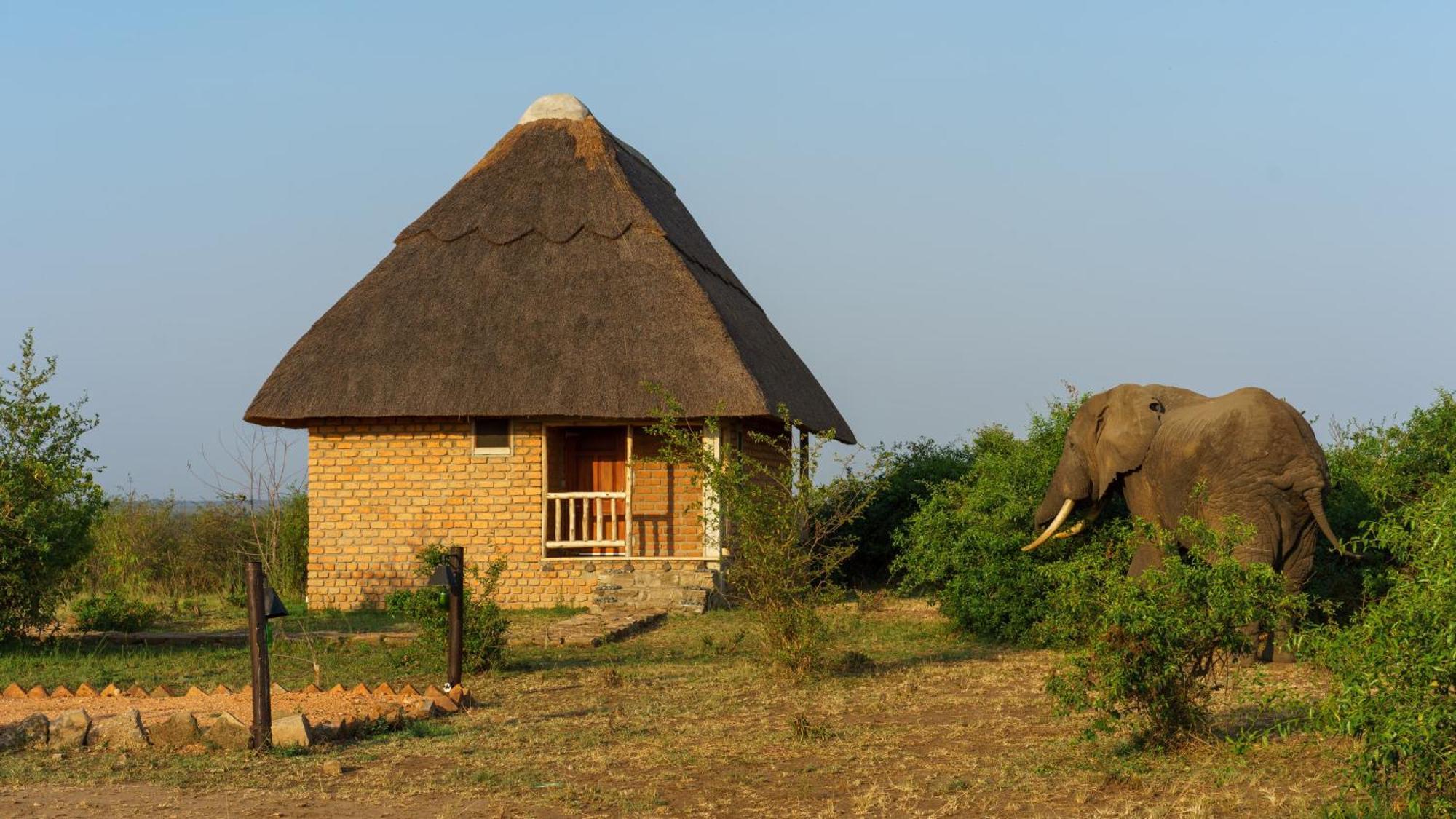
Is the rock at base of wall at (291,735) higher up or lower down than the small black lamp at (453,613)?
lower down

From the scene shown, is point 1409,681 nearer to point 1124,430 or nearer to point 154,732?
point 1124,430

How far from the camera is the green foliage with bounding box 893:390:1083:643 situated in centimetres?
1179

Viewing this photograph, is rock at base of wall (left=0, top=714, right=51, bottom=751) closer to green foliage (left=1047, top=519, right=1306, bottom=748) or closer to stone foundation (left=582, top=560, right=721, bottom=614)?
green foliage (left=1047, top=519, right=1306, bottom=748)

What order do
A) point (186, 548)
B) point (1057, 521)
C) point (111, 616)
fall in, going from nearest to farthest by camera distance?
point (1057, 521)
point (111, 616)
point (186, 548)

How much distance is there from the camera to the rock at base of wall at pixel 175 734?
7379 mm

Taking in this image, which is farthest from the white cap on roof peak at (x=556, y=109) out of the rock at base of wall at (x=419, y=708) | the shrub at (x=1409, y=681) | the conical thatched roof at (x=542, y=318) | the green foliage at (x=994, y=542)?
the shrub at (x=1409, y=681)

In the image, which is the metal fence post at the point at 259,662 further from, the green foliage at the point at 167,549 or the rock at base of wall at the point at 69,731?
the green foliage at the point at 167,549

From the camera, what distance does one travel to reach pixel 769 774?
6.72 m

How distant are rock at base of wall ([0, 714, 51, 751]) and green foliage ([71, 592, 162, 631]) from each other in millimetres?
6115

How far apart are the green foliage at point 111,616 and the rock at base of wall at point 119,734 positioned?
20.8 feet

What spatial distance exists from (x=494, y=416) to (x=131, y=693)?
6665 millimetres

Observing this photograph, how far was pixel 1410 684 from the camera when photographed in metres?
4.90

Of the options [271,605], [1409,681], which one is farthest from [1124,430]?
[271,605]

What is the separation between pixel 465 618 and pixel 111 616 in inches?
199
